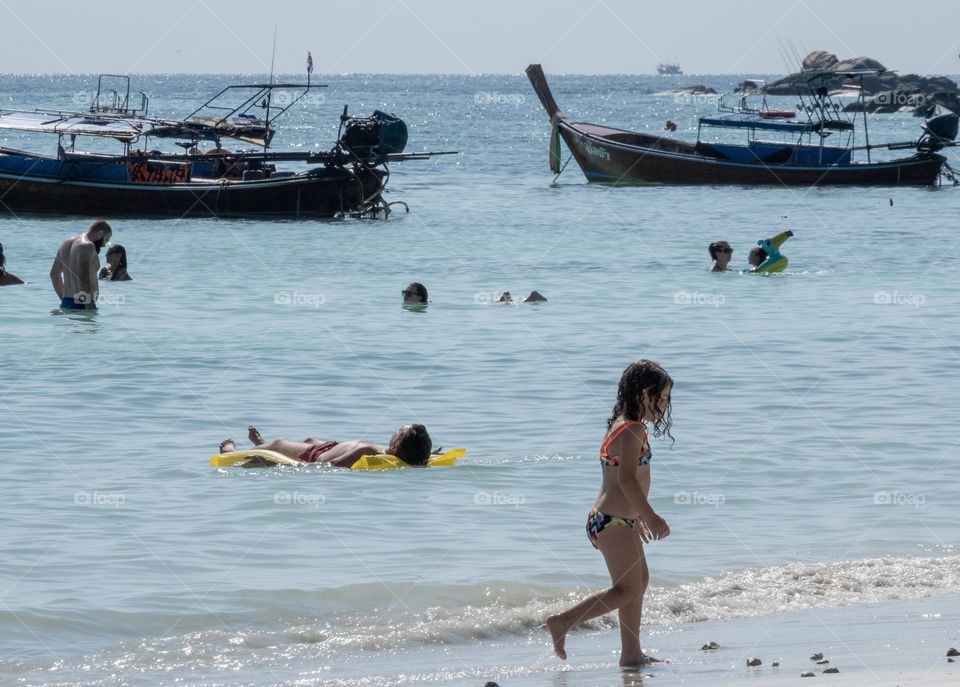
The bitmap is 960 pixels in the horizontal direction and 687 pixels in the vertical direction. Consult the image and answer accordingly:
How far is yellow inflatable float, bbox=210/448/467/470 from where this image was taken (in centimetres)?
995

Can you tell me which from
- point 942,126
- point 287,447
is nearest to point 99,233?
point 287,447

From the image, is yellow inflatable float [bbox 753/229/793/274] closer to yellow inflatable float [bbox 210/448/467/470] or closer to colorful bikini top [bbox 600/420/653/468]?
yellow inflatable float [bbox 210/448/467/470]

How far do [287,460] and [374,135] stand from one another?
20.5m

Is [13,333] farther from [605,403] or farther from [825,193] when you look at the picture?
[825,193]

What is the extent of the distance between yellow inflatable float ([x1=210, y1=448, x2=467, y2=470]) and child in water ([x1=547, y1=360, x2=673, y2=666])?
3.85m

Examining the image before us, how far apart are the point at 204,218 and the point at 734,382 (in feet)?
63.9

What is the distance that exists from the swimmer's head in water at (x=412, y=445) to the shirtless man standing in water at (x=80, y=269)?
683 cm

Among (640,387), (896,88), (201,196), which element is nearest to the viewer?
(640,387)

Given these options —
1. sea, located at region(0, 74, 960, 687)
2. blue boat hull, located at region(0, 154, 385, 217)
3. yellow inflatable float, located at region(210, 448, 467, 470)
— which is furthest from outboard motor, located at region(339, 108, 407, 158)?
yellow inflatable float, located at region(210, 448, 467, 470)

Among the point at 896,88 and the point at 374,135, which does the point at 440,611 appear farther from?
the point at 896,88

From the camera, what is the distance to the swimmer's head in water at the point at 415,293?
18.4 metres

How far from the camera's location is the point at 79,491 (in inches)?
371

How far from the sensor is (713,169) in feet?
135

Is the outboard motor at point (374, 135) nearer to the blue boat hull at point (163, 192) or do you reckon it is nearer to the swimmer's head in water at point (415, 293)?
the blue boat hull at point (163, 192)
